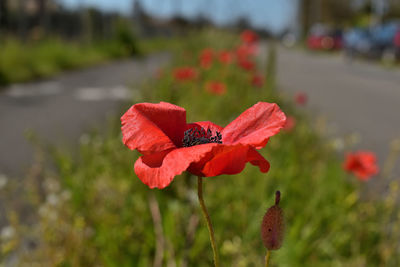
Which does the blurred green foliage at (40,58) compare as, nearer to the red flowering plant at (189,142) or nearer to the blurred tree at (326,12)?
the red flowering plant at (189,142)

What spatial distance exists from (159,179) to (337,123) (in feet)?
19.4

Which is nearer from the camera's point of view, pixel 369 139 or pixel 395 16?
pixel 369 139

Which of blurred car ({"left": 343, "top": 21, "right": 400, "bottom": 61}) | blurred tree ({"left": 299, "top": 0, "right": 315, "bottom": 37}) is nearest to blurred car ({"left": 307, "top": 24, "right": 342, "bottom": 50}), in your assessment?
blurred car ({"left": 343, "top": 21, "right": 400, "bottom": 61})

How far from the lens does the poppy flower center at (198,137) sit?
55 centimetres

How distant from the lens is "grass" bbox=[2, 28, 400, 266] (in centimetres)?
172

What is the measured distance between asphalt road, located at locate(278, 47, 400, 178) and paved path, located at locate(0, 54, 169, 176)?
2.78 m

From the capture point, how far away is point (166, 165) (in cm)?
48

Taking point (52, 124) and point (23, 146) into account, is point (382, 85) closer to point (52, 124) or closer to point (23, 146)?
point (52, 124)

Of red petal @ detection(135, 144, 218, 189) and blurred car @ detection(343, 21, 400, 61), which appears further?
blurred car @ detection(343, 21, 400, 61)

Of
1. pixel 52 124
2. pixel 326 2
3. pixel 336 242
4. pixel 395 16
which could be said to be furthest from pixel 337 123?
pixel 326 2

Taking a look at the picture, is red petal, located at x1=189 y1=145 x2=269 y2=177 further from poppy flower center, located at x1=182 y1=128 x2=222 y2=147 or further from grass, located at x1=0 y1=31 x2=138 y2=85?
grass, located at x1=0 y1=31 x2=138 y2=85

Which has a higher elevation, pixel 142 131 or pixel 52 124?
pixel 142 131

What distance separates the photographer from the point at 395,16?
39.1 meters

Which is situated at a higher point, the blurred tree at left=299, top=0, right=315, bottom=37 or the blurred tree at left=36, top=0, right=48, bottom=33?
the blurred tree at left=36, top=0, right=48, bottom=33
